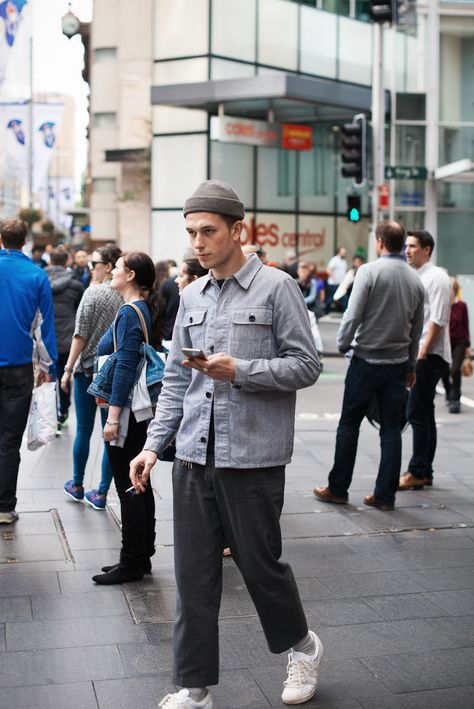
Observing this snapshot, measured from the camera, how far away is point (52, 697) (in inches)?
165

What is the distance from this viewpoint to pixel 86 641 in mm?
4840

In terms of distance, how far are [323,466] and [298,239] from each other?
71.6 feet

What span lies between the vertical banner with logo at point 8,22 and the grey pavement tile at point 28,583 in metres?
10.0

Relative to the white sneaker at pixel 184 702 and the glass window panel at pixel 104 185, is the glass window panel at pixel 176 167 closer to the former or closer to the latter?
the glass window panel at pixel 104 185

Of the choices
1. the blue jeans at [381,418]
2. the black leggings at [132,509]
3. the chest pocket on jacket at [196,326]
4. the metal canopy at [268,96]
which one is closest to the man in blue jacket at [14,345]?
the black leggings at [132,509]

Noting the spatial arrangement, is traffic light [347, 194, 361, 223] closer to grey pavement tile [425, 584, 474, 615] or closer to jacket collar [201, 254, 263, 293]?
grey pavement tile [425, 584, 474, 615]

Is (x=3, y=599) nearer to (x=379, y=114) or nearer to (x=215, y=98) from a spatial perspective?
(x=379, y=114)

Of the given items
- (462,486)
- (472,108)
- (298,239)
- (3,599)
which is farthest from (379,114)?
(3,599)

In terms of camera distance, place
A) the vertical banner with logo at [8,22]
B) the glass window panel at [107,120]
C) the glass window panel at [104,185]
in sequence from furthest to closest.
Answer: the glass window panel at [104,185] → the glass window panel at [107,120] → the vertical banner with logo at [8,22]

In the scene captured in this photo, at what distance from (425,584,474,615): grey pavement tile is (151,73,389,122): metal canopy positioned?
21.4 meters

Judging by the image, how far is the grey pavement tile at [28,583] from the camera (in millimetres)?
5641

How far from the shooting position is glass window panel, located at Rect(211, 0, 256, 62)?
28.1m

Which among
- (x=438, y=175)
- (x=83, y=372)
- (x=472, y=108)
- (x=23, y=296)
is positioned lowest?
(x=83, y=372)

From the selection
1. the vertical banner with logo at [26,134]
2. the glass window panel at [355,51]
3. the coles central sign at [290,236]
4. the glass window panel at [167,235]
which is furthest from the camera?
the glass window panel at [355,51]
